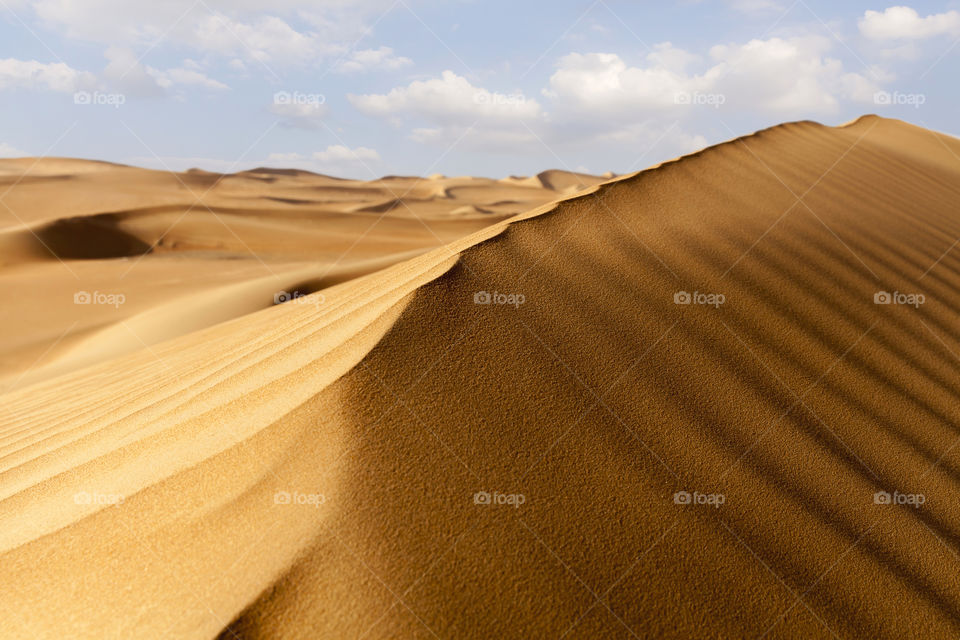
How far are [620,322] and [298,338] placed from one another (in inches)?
40.6

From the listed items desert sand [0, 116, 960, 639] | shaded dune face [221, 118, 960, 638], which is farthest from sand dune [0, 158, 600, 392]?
shaded dune face [221, 118, 960, 638]

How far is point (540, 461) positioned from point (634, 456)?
0.86 ft

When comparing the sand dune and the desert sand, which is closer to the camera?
the desert sand

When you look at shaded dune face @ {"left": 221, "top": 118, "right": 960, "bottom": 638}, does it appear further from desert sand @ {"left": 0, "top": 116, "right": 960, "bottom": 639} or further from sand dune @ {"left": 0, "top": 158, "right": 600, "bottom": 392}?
sand dune @ {"left": 0, "top": 158, "right": 600, "bottom": 392}

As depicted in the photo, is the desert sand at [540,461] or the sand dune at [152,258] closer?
the desert sand at [540,461]

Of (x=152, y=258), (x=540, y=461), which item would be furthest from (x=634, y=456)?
(x=152, y=258)

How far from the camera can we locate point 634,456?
5.41 ft

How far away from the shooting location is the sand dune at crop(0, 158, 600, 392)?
704cm

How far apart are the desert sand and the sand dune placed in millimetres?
4320

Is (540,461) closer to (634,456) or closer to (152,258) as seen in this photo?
(634,456)

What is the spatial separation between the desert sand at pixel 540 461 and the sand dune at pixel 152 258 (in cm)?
432

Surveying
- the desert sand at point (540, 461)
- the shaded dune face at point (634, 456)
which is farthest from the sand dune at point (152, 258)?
the shaded dune face at point (634, 456)

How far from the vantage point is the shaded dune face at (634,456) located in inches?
51.3

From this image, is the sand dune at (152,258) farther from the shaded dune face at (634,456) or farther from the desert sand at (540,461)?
the shaded dune face at (634,456)
